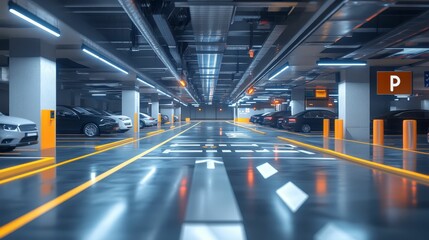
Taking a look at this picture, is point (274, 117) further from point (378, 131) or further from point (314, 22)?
point (314, 22)

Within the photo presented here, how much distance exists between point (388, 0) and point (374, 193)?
400cm

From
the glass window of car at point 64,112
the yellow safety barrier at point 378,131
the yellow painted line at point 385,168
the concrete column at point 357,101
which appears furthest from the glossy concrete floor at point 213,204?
the glass window of car at point 64,112

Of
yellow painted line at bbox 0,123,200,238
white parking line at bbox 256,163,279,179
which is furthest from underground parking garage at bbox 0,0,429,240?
white parking line at bbox 256,163,279,179

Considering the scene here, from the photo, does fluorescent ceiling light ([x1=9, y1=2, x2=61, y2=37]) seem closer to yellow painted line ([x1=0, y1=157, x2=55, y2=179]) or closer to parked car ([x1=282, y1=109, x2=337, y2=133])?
yellow painted line ([x1=0, y1=157, x2=55, y2=179])

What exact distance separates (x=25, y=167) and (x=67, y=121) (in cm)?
1249

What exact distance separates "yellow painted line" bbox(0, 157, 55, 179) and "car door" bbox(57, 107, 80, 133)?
10.9 metres

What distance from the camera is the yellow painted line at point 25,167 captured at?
7.62 metres

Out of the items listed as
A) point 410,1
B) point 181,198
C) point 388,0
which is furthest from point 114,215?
point 410,1

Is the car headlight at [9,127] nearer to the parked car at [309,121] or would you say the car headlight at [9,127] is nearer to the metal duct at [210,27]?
the metal duct at [210,27]

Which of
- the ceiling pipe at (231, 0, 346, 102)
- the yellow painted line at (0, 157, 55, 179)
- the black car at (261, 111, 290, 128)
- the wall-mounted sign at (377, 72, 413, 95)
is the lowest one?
the yellow painted line at (0, 157, 55, 179)

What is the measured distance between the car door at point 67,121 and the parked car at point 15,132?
9322 mm

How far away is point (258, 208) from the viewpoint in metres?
5.17

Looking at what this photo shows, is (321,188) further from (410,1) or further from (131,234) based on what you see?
(410,1)

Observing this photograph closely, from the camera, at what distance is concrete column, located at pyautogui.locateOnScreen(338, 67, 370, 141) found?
19078 millimetres
